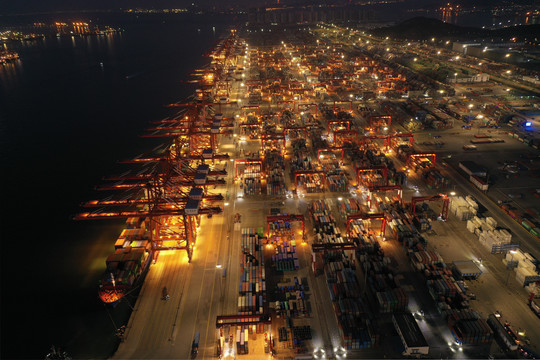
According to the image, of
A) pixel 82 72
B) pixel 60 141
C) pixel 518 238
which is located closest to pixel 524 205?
pixel 518 238

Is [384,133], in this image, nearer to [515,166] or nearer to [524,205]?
[515,166]

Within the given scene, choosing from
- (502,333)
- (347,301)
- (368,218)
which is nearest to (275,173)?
(368,218)

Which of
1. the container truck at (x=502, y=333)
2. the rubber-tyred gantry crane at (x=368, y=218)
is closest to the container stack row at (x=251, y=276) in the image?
the rubber-tyred gantry crane at (x=368, y=218)

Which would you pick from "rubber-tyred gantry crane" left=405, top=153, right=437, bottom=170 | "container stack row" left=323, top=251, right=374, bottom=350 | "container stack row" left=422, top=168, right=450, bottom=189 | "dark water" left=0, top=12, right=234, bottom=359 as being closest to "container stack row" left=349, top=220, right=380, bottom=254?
"container stack row" left=323, top=251, right=374, bottom=350

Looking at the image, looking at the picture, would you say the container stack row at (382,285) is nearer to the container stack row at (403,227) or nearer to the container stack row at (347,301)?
the container stack row at (347,301)

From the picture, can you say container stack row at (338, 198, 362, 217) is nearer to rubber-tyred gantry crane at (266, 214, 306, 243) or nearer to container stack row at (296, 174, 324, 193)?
container stack row at (296, 174, 324, 193)
